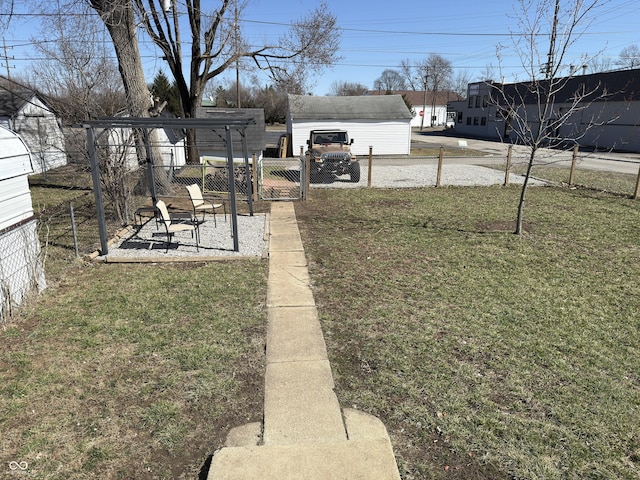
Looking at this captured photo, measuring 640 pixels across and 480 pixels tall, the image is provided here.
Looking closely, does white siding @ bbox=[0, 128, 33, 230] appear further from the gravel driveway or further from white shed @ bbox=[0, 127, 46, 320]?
the gravel driveway

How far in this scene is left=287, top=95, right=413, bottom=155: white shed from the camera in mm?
27578

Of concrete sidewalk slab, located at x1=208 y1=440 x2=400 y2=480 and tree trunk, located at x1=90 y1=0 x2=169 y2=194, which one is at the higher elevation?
tree trunk, located at x1=90 y1=0 x2=169 y2=194

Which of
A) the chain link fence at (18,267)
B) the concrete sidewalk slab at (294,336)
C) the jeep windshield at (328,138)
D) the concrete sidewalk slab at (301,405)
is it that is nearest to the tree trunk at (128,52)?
the chain link fence at (18,267)

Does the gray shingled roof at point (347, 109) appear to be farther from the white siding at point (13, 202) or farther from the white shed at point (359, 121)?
the white siding at point (13, 202)

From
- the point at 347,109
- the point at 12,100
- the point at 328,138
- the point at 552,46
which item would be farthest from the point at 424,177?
the point at 12,100

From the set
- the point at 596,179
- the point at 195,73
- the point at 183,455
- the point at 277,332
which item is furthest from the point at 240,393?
the point at 596,179

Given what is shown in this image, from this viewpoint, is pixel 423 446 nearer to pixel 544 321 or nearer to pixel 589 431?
pixel 589 431

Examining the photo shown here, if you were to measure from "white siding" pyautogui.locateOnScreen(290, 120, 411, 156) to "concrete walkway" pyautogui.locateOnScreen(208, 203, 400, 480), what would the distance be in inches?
938

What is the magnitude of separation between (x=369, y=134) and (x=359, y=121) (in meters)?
1.08

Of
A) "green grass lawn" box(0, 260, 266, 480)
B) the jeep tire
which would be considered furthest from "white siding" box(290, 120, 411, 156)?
"green grass lawn" box(0, 260, 266, 480)

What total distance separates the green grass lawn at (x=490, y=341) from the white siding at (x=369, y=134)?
19.1 m

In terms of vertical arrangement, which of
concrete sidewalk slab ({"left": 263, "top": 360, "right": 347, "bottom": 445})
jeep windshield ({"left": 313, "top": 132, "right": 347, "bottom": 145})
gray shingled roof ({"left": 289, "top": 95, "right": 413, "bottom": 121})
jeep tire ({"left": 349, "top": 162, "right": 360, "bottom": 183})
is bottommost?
concrete sidewalk slab ({"left": 263, "top": 360, "right": 347, "bottom": 445})

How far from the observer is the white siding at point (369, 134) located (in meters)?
27.7

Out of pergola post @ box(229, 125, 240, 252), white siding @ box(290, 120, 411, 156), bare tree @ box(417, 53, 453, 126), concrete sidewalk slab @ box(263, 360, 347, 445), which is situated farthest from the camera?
bare tree @ box(417, 53, 453, 126)
